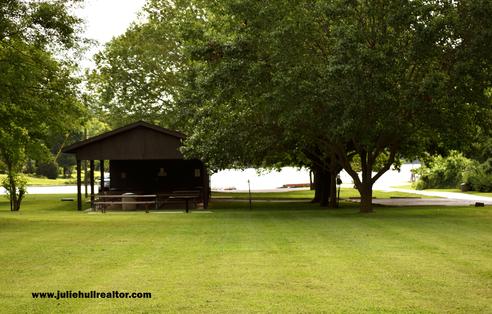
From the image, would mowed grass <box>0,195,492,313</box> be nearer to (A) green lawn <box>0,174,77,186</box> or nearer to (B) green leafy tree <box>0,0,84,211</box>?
(B) green leafy tree <box>0,0,84,211</box>

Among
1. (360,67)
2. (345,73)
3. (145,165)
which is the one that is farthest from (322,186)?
(360,67)

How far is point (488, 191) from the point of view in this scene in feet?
161

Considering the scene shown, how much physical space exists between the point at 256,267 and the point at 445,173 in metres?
47.7

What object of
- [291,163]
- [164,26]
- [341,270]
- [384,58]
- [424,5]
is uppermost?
[164,26]

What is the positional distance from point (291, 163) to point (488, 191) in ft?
49.9

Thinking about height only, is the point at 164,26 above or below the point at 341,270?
above

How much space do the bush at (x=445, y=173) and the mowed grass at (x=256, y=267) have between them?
34853 mm

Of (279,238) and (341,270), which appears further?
(279,238)

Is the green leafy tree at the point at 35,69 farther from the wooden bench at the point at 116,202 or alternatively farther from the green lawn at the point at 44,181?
the green lawn at the point at 44,181

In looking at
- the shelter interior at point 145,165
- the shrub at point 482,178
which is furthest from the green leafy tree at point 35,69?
the shrub at point 482,178

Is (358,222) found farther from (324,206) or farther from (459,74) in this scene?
(324,206)

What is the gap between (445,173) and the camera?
57.8 meters

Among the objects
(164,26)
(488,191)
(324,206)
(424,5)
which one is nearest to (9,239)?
(424,5)

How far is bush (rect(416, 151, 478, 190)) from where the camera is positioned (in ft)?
186
